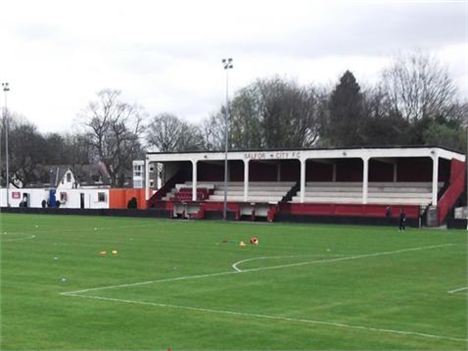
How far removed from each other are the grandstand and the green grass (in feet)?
77.6

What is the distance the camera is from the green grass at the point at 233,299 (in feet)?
34.2

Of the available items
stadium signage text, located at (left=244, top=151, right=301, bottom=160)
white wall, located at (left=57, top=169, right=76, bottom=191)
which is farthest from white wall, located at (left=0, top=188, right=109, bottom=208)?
white wall, located at (left=57, top=169, right=76, bottom=191)

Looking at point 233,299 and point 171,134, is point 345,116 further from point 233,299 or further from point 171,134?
point 233,299

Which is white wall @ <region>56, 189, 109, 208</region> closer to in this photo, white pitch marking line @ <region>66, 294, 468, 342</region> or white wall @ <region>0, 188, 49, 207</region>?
white wall @ <region>0, 188, 49, 207</region>

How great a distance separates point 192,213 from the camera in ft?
191

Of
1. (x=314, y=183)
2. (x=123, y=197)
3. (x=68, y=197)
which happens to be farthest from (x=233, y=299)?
(x=68, y=197)

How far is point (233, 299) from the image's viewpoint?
14.4 meters

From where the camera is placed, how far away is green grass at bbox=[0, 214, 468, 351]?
1043 cm

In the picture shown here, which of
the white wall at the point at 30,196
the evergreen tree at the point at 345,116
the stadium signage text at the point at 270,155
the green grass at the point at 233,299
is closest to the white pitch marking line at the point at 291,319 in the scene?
the green grass at the point at 233,299

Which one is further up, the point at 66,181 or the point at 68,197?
the point at 66,181

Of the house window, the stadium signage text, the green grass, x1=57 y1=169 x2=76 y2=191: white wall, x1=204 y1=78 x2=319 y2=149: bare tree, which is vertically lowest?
the green grass

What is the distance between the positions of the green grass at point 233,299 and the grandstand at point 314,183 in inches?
931

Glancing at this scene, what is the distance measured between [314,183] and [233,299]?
4583cm

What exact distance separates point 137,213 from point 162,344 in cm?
5001
